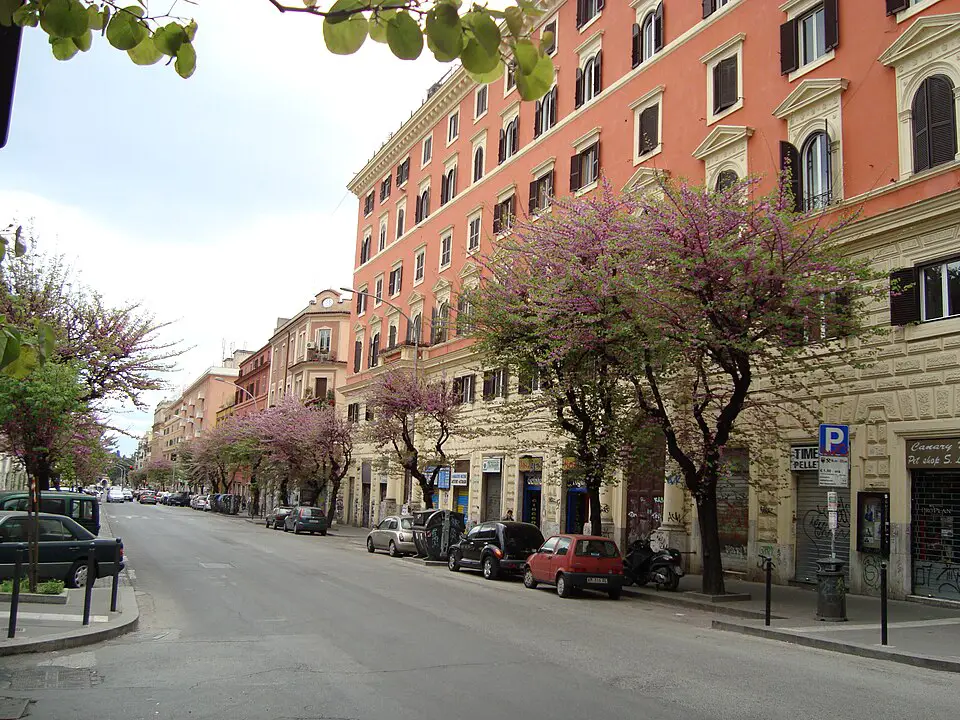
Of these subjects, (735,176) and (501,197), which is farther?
(501,197)

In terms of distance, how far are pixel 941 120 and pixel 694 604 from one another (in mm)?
11324

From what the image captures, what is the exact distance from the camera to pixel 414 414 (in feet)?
110

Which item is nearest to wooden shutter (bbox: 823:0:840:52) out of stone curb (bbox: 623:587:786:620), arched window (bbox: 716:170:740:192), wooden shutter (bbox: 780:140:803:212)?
wooden shutter (bbox: 780:140:803:212)

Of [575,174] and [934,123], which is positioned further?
[575,174]

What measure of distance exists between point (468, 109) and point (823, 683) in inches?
1438

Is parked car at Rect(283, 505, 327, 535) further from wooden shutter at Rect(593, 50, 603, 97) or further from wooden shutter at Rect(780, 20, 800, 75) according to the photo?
wooden shutter at Rect(780, 20, 800, 75)

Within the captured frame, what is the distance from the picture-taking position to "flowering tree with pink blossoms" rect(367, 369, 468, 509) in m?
32.8

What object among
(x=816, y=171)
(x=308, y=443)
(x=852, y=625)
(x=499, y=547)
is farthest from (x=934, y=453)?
(x=308, y=443)

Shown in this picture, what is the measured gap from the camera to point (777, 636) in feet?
43.0

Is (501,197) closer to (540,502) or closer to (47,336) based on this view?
(540,502)

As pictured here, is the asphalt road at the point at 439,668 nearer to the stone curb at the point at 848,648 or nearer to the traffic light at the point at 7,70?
the stone curb at the point at 848,648

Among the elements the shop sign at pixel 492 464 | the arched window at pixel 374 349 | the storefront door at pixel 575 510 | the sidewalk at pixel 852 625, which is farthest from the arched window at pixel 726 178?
the arched window at pixel 374 349

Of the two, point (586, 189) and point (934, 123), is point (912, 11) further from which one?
point (586, 189)

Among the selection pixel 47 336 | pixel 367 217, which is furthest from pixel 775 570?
pixel 367 217
